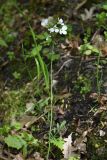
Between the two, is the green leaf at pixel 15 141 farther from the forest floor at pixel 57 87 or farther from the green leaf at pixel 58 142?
the green leaf at pixel 58 142

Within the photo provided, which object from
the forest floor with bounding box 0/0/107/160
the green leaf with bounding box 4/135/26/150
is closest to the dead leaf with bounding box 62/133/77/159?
the forest floor with bounding box 0/0/107/160

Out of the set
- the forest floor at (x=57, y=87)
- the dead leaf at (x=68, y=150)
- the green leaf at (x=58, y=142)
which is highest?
the forest floor at (x=57, y=87)

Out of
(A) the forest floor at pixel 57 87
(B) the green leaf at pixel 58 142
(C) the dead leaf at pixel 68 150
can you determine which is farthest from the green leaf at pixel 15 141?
(C) the dead leaf at pixel 68 150

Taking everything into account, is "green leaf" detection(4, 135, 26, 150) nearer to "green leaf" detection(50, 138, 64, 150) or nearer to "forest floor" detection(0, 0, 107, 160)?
"forest floor" detection(0, 0, 107, 160)

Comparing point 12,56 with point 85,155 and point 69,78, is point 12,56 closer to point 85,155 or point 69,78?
point 69,78

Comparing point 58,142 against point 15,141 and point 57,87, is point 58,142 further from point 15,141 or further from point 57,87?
point 57,87

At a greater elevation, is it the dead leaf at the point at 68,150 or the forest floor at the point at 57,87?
the forest floor at the point at 57,87

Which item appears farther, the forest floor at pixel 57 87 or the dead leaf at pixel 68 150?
the forest floor at pixel 57 87
